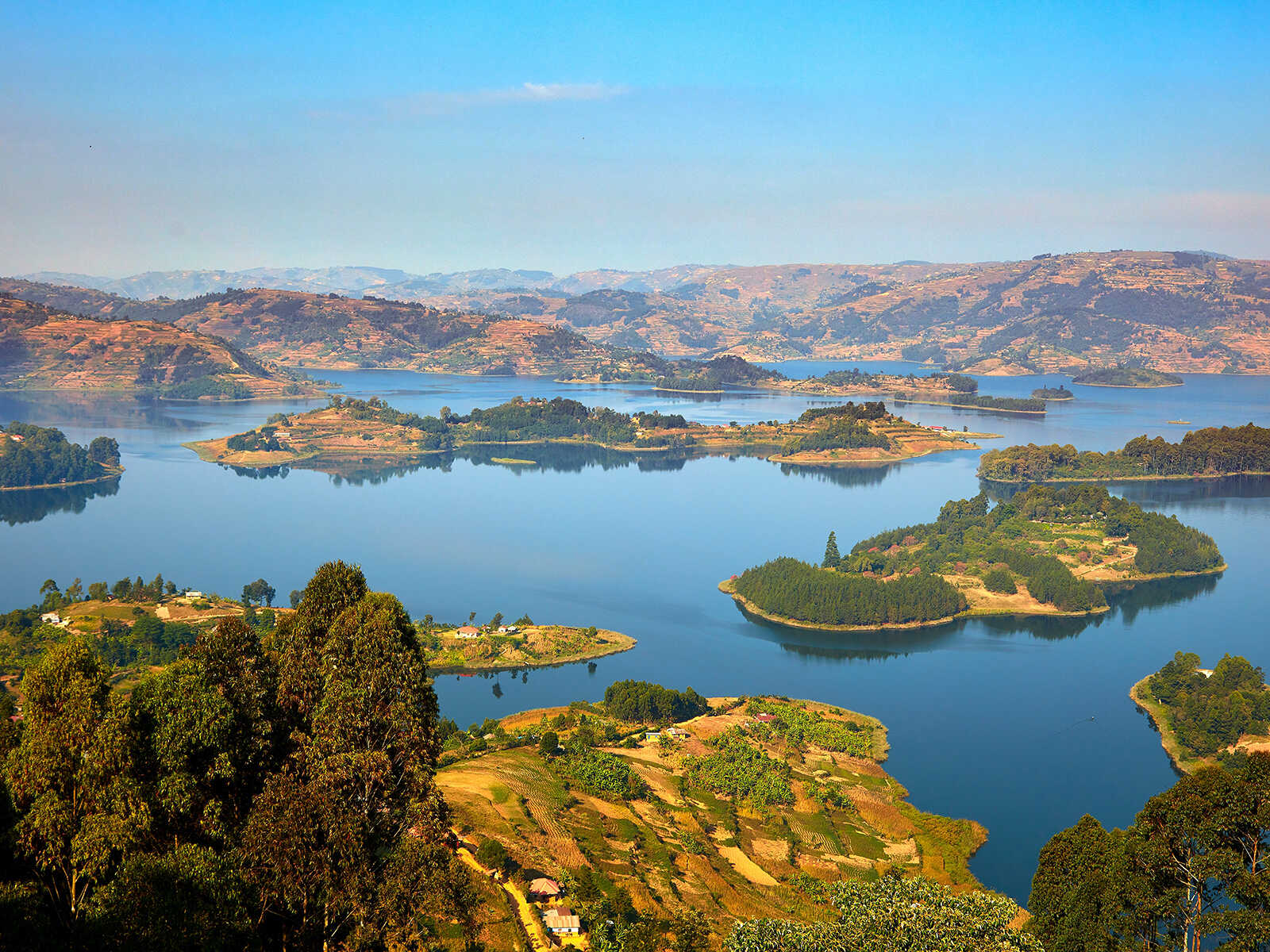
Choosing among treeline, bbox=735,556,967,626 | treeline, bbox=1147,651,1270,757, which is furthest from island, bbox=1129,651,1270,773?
treeline, bbox=735,556,967,626

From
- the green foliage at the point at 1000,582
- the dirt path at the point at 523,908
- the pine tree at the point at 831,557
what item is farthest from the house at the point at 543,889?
the green foliage at the point at 1000,582

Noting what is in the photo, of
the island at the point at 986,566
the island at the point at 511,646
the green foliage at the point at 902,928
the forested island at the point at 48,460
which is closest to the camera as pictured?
the green foliage at the point at 902,928

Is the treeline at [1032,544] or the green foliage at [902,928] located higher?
the green foliage at [902,928]

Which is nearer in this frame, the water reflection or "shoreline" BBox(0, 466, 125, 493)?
the water reflection

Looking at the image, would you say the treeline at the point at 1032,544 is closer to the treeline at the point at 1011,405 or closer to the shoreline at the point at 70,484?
the shoreline at the point at 70,484

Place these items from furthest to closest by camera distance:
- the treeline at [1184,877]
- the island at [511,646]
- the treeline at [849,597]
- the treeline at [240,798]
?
the treeline at [849,597], the island at [511,646], the treeline at [1184,877], the treeline at [240,798]

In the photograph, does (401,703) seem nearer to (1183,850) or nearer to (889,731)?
(1183,850)

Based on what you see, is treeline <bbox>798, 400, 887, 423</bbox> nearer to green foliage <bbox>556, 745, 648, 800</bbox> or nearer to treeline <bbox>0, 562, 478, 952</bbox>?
green foliage <bbox>556, 745, 648, 800</bbox>
